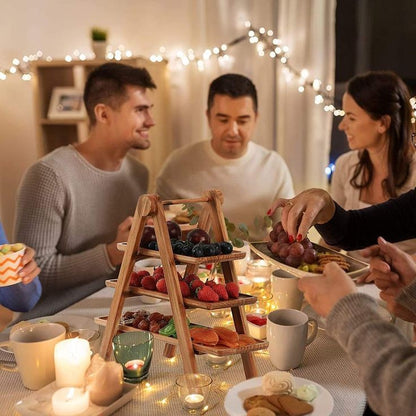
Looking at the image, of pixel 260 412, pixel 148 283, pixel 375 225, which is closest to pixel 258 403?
pixel 260 412

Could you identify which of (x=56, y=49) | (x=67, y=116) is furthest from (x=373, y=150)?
(x=56, y=49)

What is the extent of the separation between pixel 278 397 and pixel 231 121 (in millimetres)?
1861

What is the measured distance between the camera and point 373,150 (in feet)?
8.29

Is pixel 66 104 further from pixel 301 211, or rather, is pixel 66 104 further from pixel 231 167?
pixel 301 211

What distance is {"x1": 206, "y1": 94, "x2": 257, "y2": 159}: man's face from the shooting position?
8.75 ft

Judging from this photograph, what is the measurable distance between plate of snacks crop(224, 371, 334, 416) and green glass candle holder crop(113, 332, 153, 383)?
21 cm

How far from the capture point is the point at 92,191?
2.33 metres

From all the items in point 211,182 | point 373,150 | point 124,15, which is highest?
point 124,15

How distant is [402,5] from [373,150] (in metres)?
1.12

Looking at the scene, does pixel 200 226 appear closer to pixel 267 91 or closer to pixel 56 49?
pixel 267 91

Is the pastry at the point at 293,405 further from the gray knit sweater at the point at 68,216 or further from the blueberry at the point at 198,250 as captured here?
the gray knit sweater at the point at 68,216

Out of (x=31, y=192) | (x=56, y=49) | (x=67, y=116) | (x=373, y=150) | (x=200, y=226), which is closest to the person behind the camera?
(x=200, y=226)

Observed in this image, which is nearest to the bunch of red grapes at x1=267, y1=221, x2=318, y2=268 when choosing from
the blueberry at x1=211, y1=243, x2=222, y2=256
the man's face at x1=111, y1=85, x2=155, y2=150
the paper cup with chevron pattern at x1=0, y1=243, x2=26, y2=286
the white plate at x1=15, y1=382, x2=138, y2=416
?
the blueberry at x1=211, y1=243, x2=222, y2=256

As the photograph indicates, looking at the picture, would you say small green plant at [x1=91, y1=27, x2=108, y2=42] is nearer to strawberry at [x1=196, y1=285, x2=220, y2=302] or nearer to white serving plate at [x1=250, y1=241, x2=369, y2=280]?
white serving plate at [x1=250, y1=241, x2=369, y2=280]
